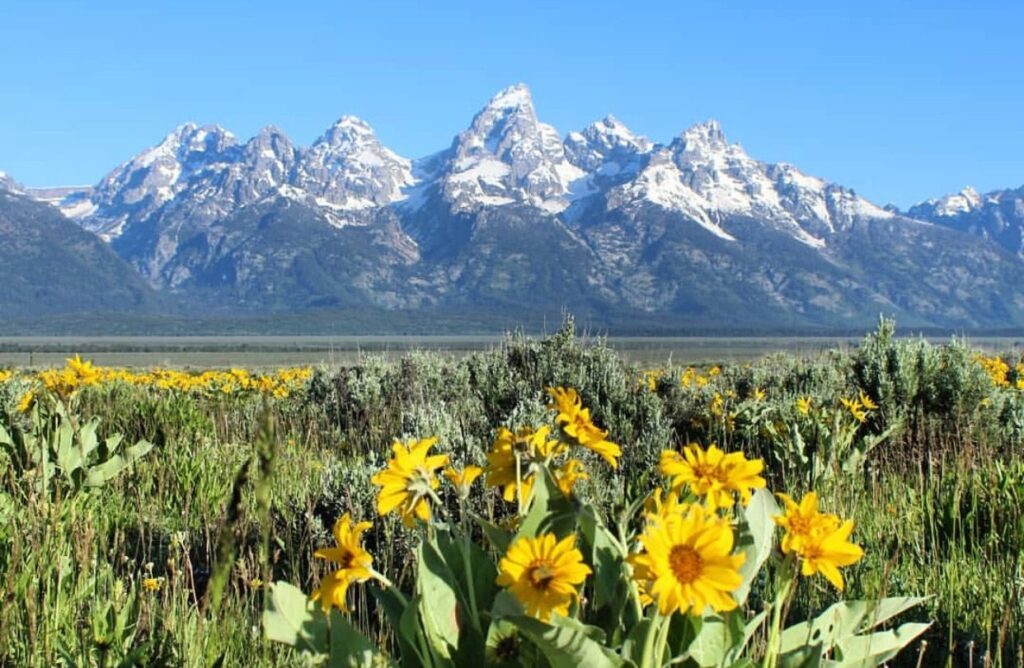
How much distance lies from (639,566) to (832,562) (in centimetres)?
42

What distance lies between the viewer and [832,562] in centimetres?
161

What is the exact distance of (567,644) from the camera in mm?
1596

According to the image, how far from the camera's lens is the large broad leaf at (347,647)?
184 centimetres

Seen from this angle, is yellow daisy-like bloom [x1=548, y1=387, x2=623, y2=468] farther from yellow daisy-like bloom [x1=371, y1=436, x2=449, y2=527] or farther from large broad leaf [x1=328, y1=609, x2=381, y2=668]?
large broad leaf [x1=328, y1=609, x2=381, y2=668]

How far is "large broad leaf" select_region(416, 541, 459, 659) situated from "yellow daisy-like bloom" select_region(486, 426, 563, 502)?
197mm

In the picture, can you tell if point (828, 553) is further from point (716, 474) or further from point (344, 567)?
point (344, 567)

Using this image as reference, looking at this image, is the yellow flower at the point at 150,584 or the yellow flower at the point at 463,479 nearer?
the yellow flower at the point at 463,479

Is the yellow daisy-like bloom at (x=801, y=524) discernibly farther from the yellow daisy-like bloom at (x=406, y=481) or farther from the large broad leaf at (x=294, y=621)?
the large broad leaf at (x=294, y=621)

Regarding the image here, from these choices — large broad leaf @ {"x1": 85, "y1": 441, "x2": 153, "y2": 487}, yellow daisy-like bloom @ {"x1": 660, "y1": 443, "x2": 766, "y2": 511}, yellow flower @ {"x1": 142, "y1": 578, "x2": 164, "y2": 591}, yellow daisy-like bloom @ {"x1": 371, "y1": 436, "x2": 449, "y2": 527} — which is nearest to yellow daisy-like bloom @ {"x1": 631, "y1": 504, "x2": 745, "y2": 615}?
yellow daisy-like bloom @ {"x1": 660, "y1": 443, "x2": 766, "y2": 511}

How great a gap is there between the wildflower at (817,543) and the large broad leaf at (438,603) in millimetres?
691

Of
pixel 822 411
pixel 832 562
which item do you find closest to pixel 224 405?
pixel 822 411

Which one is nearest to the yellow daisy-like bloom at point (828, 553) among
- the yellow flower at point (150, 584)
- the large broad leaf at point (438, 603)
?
the large broad leaf at point (438, 603)

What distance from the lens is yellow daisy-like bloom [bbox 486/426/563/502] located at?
6.04 feet

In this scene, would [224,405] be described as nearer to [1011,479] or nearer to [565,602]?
[1011,479]
